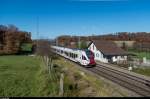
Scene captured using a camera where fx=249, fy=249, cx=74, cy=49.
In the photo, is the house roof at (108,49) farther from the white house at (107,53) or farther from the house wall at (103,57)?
the house wall at (103,57)

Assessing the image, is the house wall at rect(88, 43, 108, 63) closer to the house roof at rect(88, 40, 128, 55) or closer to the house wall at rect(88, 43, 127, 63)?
the house wall at rect(88, 43, 127, 63)

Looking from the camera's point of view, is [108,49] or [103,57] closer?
[103,57]

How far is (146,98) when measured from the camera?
1877cm

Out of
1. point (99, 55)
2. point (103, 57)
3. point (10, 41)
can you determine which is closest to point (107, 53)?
point (103, 57)

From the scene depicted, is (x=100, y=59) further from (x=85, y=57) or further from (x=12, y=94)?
(x=12, y=94)

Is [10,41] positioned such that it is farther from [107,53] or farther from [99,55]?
[107,53]

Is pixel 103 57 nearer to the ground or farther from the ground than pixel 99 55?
Result: nearer to the ground

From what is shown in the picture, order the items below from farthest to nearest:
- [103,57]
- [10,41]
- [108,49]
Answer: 1. [10,41]
2. [108,49]
3. [103,57]

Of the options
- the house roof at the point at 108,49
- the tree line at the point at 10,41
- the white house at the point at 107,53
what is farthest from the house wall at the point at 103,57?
the tree line at the point at 10,41

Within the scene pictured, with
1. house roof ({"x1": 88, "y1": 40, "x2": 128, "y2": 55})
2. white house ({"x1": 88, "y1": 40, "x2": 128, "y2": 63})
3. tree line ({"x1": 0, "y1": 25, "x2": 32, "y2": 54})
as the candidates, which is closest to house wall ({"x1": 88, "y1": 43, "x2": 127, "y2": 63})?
white house ({"x1": 88, "y1": 40, "x2": 128, "y2": 63})

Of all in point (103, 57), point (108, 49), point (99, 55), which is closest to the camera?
point (103, 57)

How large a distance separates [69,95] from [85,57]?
2452cm

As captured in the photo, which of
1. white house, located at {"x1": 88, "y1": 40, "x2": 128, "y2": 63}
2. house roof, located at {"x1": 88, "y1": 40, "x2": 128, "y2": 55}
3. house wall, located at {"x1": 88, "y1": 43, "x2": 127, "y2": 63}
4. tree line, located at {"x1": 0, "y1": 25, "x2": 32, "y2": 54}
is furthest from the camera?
tree line, located at {"x1": 0, "y1": 25, "x2": 32, "y2": 54}

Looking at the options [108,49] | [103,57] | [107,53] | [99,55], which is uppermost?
[108,49]
